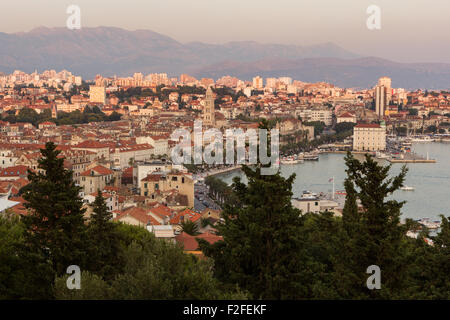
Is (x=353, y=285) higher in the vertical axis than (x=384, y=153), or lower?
higher

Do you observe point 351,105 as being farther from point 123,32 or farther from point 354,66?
→ point 354,66

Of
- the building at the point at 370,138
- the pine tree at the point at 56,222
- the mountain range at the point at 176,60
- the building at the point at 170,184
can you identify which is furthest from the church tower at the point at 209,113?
the mountain range at the point at 176,60

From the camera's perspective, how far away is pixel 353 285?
2.59m

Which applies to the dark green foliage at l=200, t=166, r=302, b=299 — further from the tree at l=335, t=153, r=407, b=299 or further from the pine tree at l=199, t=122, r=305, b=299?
the tree at l=335, t=153, r=407, b=299

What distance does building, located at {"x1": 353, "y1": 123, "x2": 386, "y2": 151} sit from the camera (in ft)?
74.8

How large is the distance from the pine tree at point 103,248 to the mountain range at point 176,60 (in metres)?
43.4

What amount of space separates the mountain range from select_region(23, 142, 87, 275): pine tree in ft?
144

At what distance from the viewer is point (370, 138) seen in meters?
22.9

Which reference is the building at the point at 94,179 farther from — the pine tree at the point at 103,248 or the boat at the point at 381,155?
the boat at the point at 381,155

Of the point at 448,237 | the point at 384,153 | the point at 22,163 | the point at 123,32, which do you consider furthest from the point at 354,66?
the point at 448,237

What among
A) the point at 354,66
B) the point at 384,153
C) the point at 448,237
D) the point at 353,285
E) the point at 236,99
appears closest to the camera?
the point at 353,285

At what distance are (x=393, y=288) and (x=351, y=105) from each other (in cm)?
3242

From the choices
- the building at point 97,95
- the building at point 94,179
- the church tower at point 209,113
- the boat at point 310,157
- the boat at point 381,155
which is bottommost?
the boat at point 381,155

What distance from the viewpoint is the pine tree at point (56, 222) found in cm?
294
